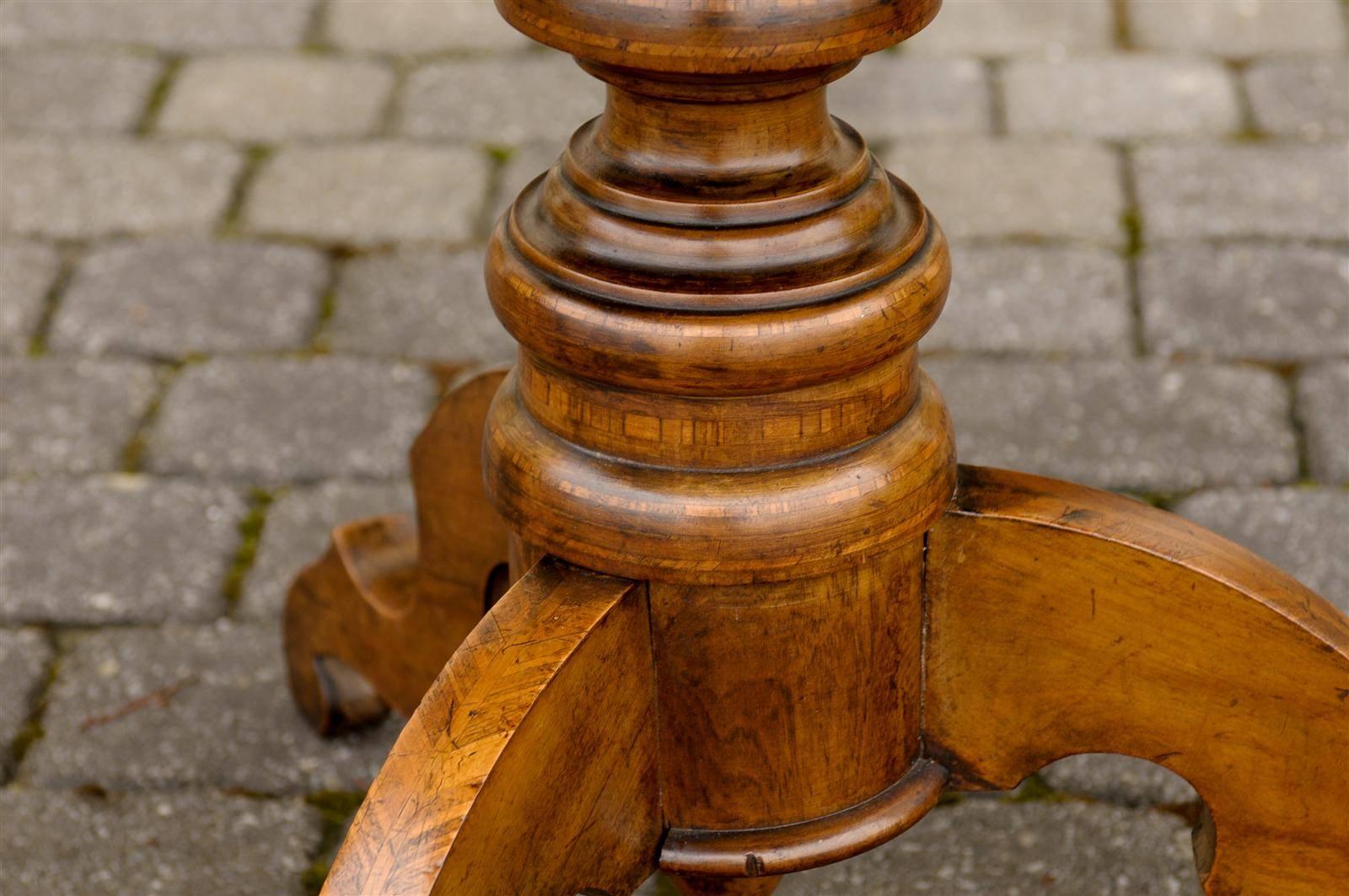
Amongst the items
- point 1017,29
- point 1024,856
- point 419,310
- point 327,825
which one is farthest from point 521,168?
point 1024,856

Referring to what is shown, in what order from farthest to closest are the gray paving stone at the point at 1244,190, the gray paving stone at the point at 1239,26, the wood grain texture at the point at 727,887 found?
the gray paving stone at the point at 1239,26
the gray paving stone at the point at 1244,190
the wood grain texture at the point at 727,887

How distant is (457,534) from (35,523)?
2.13 feet

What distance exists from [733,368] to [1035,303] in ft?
4.09

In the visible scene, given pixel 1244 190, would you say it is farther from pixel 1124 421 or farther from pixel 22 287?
pixel 22 287

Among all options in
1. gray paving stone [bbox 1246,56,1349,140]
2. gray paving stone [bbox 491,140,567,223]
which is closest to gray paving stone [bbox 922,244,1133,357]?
gray paving stone [bbox 1246,56,1349,140]

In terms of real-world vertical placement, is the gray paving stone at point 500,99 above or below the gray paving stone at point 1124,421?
above

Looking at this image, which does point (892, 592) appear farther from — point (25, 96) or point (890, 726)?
point (25, 96)

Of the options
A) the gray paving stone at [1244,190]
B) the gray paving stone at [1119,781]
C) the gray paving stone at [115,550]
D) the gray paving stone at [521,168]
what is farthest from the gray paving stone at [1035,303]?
the gray paving stone at [115,550]

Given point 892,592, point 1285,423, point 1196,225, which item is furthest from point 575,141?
point 1196,225

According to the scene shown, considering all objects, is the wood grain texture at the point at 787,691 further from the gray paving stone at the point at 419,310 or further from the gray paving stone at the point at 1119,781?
the gray paving stone at the point at 419,310

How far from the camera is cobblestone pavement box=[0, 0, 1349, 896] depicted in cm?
126

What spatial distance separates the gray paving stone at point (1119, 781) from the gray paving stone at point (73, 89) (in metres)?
Answer: 1.60

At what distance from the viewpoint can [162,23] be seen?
2562mm

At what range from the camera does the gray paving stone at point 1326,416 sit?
64.2 inches
